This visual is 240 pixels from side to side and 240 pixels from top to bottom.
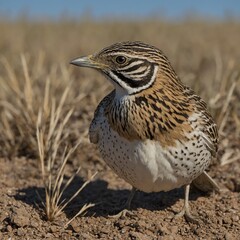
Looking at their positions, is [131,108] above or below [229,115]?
above

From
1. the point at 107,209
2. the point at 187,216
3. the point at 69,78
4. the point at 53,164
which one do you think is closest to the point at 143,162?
the point at 187,216

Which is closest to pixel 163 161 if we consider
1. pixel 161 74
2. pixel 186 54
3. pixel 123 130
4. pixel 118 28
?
pixel 123 130

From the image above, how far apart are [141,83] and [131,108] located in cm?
25

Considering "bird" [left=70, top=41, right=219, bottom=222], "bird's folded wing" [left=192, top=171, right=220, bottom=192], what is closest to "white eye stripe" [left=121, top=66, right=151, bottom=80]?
"bird" [left=70, top=41, right=219, bottom=222]

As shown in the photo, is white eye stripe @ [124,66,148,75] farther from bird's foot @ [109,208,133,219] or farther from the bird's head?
bird's foot @ [109,208,133,219]

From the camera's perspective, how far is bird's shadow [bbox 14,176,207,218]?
604 cm

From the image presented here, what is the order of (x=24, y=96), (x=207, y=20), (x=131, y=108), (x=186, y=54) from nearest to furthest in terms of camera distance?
(x=131, y=108), (x=24, y=96), (x=186, y=54), (x=207, y=20)

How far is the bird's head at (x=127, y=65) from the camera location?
16.5 ft

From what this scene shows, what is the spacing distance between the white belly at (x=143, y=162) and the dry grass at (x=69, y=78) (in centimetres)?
68

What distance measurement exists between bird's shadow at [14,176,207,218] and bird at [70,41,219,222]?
33.9 inches

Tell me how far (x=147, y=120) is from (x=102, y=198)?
1752mm

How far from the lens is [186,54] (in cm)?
1611

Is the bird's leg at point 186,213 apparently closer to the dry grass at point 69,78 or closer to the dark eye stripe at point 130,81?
the dry grass at point 69,78

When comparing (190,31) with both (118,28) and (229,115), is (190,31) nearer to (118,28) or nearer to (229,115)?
(118,28)
